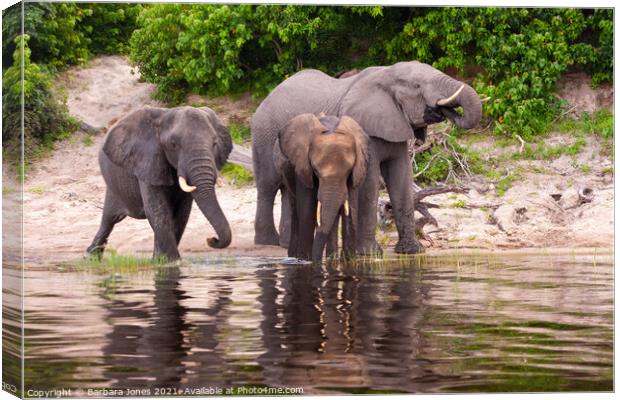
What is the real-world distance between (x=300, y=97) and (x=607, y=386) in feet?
12.4

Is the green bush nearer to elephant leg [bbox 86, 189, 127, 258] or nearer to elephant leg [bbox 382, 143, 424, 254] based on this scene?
elephant leg [bbox 86, 189, 127, 258]

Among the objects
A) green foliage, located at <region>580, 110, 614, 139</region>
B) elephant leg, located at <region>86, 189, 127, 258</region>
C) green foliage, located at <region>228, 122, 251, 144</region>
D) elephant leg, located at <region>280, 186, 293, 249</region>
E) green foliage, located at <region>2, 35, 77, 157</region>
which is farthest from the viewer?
green foliage, located at <region>228, 122, 251, 144</region>

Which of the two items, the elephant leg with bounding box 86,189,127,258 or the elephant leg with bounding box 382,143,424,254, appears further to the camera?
the elephant leg with bounding box 382,143,424,254

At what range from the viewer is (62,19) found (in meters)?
7.22

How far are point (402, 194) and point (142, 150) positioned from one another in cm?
195

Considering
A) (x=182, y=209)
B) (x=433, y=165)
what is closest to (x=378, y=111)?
(x=433, y=165)

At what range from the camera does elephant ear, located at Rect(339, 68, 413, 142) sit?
10531 mm

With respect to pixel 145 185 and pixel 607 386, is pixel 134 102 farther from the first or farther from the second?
pixel 607 386

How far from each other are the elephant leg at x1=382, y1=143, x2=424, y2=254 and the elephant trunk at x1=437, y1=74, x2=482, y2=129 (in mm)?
659

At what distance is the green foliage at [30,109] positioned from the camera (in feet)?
21.9

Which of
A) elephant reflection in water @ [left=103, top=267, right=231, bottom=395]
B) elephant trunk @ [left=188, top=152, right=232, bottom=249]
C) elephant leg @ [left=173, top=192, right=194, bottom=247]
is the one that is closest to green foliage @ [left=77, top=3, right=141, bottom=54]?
elephant trunk @ [left=188, top=152, right=232, bottom=249]

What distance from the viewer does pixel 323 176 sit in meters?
9.86

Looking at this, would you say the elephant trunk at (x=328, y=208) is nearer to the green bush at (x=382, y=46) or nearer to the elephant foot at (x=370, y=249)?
the elephant foot at (x=370, y=249)

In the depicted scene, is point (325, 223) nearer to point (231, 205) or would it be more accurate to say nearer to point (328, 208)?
point (328, 208)
